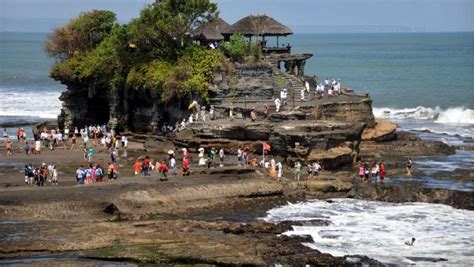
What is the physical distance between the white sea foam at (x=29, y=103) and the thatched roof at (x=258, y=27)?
78.3ft

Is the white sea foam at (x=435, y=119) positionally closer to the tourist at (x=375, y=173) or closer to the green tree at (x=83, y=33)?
the tourist at (x=375, y=173)

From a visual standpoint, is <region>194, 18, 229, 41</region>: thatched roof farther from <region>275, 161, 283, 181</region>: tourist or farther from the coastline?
<region>275, 161, 283, 181</region>: tourist

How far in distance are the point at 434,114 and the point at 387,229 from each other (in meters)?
43.7

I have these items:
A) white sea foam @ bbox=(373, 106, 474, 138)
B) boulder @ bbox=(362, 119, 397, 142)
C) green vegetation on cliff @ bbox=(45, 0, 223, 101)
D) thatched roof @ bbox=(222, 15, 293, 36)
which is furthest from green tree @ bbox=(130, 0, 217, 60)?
white sea foam @ bbox=(373, 106, 474, 138)

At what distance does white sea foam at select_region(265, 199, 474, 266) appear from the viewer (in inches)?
1218

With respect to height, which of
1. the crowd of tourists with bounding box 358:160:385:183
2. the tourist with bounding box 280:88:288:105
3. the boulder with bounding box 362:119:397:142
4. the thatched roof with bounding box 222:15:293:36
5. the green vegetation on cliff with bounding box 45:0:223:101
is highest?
the thatched roof with bounding box 222:15:293:36

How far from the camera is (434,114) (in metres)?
76.1

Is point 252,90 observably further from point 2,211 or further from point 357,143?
point 2,211

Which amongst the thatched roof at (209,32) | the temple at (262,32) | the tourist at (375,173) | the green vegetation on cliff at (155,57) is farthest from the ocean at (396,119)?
the thatched roof at (209,32)

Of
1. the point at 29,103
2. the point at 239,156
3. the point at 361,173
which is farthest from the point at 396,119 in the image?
the point at 29,103

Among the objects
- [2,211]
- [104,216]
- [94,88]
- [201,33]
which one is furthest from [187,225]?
[94,88]

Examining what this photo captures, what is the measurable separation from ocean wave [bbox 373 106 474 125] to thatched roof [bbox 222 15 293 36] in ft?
66.4

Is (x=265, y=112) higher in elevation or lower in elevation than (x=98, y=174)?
higher

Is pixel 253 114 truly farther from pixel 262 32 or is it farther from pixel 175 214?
pixel 175 214
